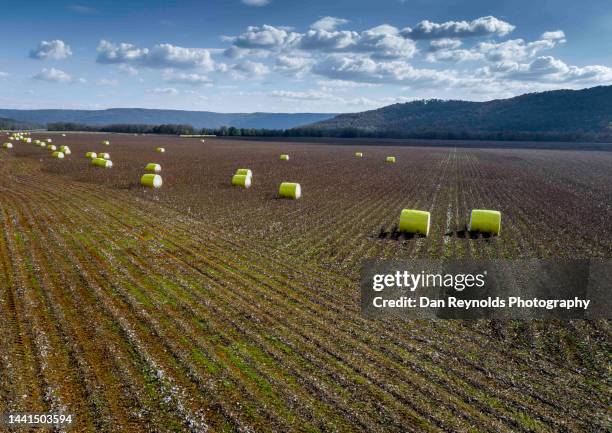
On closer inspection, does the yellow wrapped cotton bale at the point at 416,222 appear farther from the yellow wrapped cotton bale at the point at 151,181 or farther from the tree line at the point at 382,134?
the tree line at the point at 382,134

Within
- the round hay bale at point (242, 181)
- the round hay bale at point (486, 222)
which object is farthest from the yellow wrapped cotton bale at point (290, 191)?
the round hay bale at point (486, 222)

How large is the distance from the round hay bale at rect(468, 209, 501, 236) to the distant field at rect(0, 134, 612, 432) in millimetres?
734

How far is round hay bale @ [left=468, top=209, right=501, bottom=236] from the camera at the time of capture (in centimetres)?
1955

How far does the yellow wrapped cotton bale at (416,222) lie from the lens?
19.3 meters

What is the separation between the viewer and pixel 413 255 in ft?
55.0

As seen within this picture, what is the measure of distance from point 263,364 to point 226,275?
5489mm

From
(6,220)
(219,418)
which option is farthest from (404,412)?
(6,220)

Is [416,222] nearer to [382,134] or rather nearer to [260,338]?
[260,338]

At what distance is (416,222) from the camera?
19.4 m

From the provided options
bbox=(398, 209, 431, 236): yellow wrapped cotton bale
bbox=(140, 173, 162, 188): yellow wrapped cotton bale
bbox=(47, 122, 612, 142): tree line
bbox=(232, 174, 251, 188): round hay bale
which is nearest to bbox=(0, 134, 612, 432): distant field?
bbox=(398, 209, 431, 236): yellow wrapped cotton bale

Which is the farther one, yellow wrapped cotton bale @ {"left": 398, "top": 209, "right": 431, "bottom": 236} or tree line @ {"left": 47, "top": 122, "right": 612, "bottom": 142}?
tree line @ {"left": 47, "top": 122, "right": 612, "bottom": 142}

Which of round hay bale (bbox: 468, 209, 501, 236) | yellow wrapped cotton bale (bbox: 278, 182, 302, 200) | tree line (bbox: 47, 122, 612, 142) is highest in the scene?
tree line (bbox: 47, 122, 612, 142)

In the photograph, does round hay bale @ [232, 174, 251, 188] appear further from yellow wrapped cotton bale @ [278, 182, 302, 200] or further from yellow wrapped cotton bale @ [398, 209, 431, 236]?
yellow wrapped cotton bale @ [398, 209, 431, 236]

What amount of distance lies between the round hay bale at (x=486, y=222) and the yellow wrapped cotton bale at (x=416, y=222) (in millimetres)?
2495
